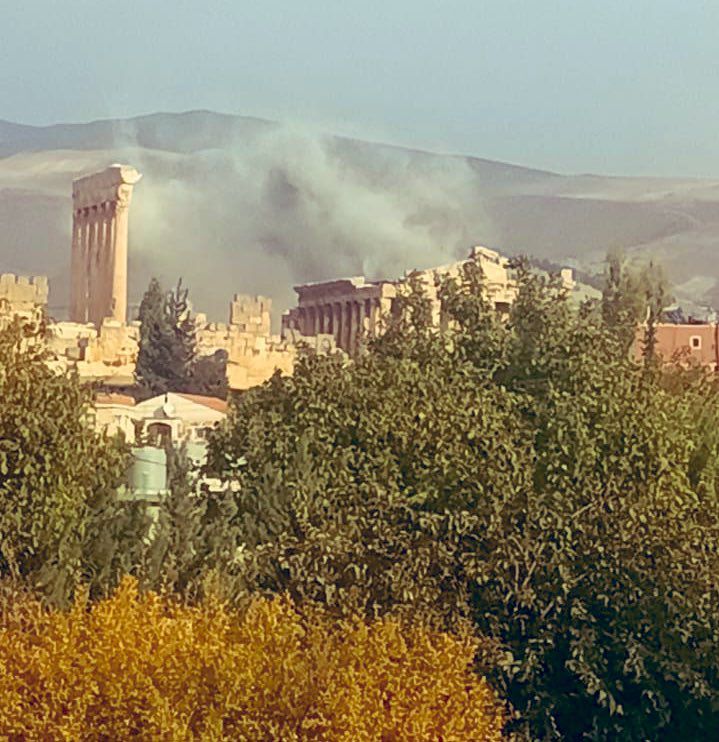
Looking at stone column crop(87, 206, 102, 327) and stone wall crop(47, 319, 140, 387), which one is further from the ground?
stone column crop(87, 206, 102, 327)

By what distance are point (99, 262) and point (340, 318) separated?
9628mm

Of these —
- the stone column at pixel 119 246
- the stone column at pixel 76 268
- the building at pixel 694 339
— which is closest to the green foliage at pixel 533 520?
the building at pixel 694 339

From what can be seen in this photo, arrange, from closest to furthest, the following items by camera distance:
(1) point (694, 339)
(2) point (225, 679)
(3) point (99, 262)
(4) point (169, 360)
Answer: (2) point (225, 679)
(1) point (694, 339)
(4) point (169, 360)
(3) point (99, 262)

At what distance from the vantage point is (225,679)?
56.4ft

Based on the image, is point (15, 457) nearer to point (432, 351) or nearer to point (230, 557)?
point (230, 557)

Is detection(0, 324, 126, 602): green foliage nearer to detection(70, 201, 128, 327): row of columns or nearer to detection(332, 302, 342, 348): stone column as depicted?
detection(70, 201, 128, 327): row of columns

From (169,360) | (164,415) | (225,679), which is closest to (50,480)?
(225,679)

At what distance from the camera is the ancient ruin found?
86.9 meters

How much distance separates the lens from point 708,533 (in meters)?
20.3

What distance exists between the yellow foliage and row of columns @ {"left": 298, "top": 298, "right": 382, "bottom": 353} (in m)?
65.8

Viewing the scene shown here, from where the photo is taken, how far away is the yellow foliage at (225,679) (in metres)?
17.2

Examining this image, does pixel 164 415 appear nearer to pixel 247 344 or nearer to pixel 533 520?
pixel 247 344

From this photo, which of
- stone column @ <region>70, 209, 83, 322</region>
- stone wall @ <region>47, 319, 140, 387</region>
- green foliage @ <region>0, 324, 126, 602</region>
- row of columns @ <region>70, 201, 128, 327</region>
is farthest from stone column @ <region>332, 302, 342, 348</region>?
green foliage @ <region>0, 324, 126, 602</region>

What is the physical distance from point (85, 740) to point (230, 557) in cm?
479
